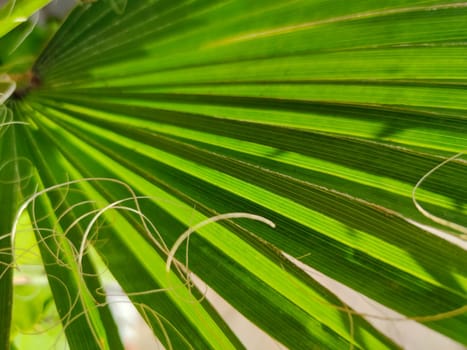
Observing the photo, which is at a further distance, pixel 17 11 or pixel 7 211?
pixel 7 211

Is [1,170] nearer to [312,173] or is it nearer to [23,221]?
[23,221]

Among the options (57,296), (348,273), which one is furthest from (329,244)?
(57,296)

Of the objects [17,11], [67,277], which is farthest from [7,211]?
[17,11]

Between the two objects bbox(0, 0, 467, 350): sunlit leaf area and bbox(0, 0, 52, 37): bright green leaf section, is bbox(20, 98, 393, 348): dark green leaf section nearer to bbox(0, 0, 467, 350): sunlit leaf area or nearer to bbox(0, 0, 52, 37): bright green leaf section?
bbox(0, 0, 467, 350): sunlit leaf area

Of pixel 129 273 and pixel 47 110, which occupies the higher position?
pixel 47 110

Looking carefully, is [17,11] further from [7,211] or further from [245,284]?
[245,284]

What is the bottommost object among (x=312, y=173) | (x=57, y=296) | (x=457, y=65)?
(x=57, y=296)

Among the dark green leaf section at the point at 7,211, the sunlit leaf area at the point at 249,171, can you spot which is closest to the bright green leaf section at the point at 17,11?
the sunlit leaf area at the point at 249,171

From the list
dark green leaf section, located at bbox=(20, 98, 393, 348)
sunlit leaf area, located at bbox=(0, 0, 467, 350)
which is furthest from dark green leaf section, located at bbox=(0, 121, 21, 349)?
dark green leaf section, located at bbox=(20, 98, 393, 348)
